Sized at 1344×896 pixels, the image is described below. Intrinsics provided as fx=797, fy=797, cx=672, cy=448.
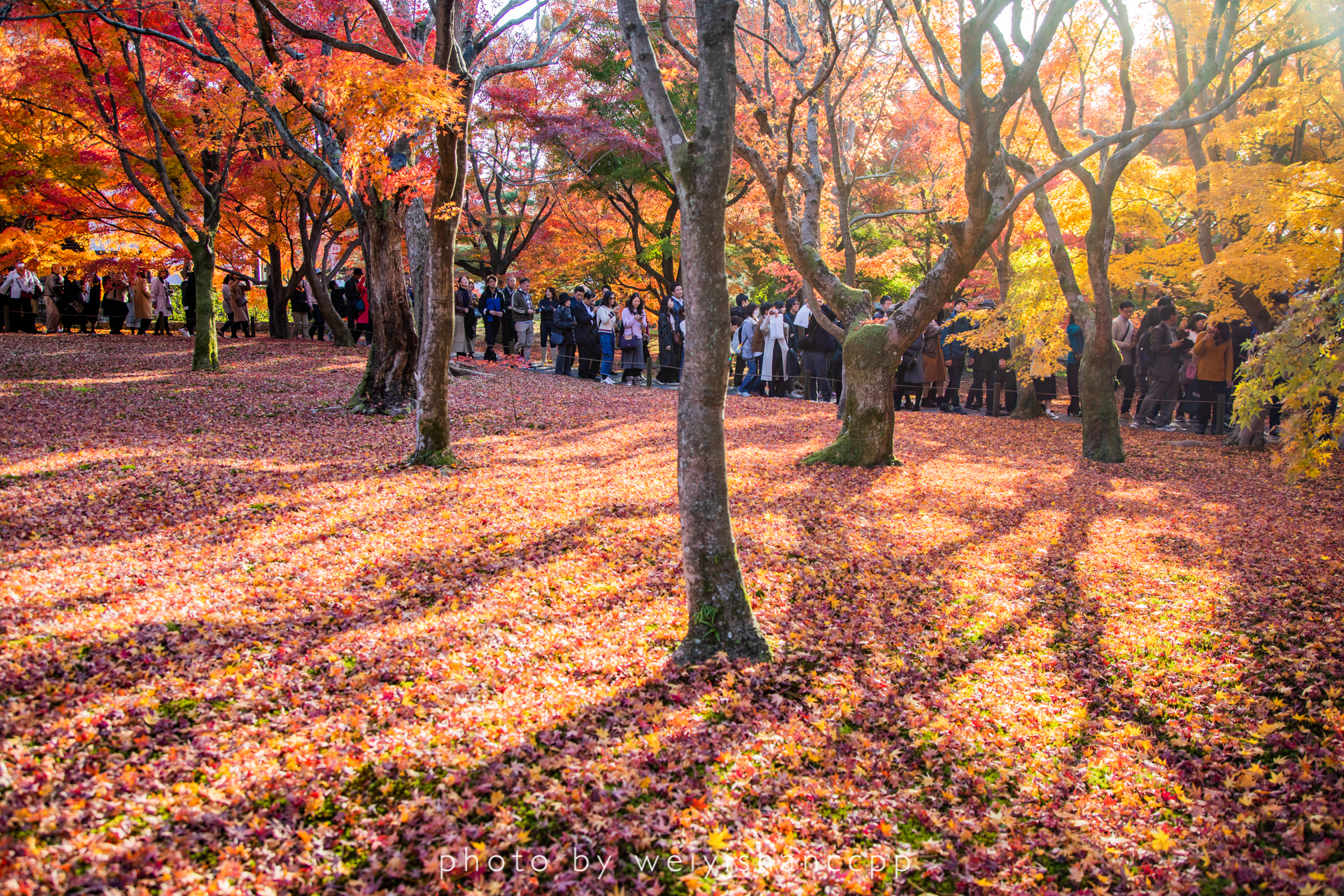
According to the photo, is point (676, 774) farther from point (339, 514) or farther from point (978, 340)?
point (978, 340)

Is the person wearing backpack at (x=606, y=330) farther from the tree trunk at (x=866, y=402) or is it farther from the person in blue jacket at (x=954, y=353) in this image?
the tree trunk at (x=866, y=402)

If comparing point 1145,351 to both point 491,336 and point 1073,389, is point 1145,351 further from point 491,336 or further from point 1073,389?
point 491,336

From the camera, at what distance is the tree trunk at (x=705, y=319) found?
3910mm

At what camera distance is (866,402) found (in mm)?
9414

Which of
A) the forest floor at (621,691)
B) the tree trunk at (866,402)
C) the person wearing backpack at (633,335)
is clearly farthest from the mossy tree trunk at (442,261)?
the person wearing backpack at (633,335)

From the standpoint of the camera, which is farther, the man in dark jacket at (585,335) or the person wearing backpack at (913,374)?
the man in dark jacket at (585,335)

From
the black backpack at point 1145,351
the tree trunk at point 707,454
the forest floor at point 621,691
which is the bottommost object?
the forest floor at point 621,691

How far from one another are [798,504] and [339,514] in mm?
4121

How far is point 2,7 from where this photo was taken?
9.68 m

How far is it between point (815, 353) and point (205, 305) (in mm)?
11231

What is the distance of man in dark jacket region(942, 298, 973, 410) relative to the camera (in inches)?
615

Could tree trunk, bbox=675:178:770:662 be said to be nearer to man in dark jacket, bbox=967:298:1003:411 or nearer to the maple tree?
the maple tree

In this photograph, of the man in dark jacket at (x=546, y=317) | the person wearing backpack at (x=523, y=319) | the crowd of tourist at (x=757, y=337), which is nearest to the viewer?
the crowd of tourist at (x=757, y=337)

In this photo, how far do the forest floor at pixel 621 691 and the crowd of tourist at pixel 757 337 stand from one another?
576 centimetres
